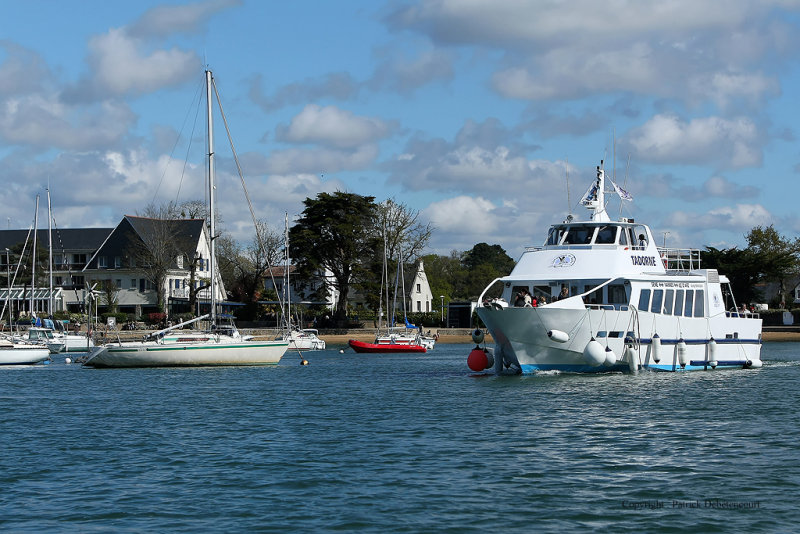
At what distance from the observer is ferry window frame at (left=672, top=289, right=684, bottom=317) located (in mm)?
39188

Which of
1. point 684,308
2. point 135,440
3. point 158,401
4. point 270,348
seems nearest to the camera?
point 135,440

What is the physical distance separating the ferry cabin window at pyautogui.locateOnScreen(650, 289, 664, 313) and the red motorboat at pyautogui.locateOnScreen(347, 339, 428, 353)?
128 feet

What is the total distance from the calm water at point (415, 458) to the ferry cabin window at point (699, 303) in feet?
10.9

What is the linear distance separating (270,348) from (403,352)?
28.2 m

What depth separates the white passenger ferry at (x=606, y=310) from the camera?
36.2 m

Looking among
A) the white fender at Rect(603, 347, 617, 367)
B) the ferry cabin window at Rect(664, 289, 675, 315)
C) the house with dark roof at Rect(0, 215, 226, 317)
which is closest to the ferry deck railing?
the ferry cabin window at Rect(664, 289, 675, 315)

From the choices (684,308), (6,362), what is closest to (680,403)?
(684,308)

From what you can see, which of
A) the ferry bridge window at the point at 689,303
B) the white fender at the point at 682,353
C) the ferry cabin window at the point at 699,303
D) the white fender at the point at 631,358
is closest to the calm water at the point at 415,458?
the white fender at the point at 631,358

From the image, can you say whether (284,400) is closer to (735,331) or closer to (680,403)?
(680,403)

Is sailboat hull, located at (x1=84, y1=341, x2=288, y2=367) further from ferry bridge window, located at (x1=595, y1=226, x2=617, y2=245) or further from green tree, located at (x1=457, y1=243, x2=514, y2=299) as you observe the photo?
green tree, located at (x1=457, y1=243, x2=514, y2=299)

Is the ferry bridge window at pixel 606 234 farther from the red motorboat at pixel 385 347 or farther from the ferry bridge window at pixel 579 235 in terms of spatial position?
the red motorboat at pixel 385 347

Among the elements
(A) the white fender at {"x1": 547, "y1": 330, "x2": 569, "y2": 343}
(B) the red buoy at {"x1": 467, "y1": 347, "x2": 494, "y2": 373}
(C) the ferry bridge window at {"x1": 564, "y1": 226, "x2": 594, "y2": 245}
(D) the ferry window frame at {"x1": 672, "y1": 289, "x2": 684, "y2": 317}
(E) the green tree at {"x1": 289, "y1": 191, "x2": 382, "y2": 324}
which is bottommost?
(B) the red buoy at {"x1": 467, "y1": 347, "x2": 494, "y2": 373}

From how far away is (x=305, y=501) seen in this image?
17.5 metres

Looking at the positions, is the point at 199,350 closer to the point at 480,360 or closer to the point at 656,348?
the point at 480,360
